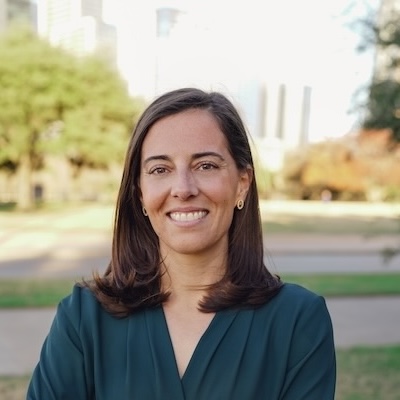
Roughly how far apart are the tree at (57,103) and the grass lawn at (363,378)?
16.9 metres

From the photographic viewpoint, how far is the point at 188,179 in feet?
4.02

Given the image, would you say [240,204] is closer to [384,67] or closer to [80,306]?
[80,306]

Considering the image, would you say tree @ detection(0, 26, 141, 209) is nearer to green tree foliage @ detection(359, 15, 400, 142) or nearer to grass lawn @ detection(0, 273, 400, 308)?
grass lawn @ detection(0, 273, 400, 308)

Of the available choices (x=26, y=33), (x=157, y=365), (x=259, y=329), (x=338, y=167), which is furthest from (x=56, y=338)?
(x=338, y=167)

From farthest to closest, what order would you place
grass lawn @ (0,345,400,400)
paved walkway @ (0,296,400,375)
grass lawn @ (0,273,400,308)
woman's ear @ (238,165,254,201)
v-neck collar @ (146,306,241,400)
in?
grass lawn @ (0,273,400,308), paved walkway @ (0,296,400,375), grass lawn @ (0,345,400,400), woman's ear @ (238,165,254,201), v-neck collar @ (146,306,241,400)

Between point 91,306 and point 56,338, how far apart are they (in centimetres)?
10

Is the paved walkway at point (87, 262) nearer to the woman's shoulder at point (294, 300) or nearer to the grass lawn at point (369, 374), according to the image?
the grass lawn at point (369, 374)

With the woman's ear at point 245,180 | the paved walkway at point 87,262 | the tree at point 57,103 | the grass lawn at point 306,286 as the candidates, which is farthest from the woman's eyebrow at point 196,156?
the tree at point 57,103

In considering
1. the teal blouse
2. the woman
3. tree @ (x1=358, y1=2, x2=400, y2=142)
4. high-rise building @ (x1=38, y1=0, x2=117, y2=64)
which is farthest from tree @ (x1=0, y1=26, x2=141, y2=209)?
the teal blouse

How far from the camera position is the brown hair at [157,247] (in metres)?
1.29

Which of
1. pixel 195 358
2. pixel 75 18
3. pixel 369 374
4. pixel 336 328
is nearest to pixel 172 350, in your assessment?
pixel 195 358

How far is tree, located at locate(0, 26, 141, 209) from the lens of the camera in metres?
20.9

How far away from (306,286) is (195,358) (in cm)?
742

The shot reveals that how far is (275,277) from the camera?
141 cm
